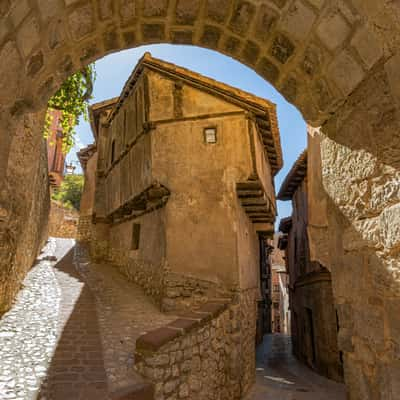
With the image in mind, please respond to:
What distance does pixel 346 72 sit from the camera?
1901 mm

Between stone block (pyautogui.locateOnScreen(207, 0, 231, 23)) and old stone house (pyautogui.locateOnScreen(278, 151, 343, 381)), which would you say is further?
old stone house (pyautogui.locateOnScreen(278, 151, 343, 381))

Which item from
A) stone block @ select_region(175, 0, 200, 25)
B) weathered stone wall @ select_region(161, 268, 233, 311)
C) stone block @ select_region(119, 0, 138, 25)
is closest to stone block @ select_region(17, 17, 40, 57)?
stone block @ select_region(119, 0, 138, 25)

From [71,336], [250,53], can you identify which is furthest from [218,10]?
[71,336]

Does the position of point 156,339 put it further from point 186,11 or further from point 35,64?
point 186,11

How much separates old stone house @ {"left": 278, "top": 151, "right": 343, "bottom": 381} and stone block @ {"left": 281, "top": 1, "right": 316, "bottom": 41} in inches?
361

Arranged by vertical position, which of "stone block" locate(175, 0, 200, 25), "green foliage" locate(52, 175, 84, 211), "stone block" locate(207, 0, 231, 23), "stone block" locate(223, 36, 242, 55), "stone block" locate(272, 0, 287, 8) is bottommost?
"stone block" locate(272, 0, 287, 8)

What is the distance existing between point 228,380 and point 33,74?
6.91 m

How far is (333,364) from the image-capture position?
33.9 ft

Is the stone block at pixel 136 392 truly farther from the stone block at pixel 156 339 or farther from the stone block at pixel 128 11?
the stone block at pixel 128 11

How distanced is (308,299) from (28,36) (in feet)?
45.8

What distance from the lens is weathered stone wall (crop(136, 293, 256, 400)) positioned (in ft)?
13.3

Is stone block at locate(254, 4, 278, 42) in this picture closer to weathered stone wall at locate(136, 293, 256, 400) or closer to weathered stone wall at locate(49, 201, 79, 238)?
weathered stone wall at locate(136, 293, 256, 400)

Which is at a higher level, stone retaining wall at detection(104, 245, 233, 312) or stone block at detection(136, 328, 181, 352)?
stone retaining wall at detection(104, 245, 233, 312)

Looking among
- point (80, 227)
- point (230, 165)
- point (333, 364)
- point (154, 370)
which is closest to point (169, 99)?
point (230, 165)
